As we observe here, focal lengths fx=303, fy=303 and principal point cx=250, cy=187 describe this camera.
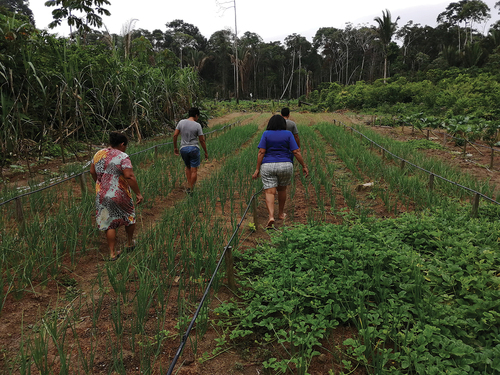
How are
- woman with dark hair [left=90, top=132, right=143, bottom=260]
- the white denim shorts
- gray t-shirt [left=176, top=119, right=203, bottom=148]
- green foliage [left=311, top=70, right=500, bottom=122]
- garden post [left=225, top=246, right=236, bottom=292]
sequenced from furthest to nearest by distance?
green foliage [left=311, top=70, right=500, bottom=122] → gray t-shirt [left=176, top=119, right=203, bottom=148] → the white denim shorts → woman with dark hair [left=90, top=132, right=143, bottom=260] → garden post [left=225, top=246, right=236, bottom=292]

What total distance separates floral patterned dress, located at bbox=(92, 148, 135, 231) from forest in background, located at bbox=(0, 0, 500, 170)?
1.82 m

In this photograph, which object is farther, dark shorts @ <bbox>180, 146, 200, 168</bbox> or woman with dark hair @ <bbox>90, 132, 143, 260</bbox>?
dark shorts @ <bbox>180, 146, 200, 168</bbox>

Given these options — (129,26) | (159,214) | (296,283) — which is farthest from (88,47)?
(296,283)

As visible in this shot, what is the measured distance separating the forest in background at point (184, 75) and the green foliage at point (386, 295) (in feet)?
12.0

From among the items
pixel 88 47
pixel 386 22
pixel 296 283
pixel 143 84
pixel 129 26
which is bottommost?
pixel 296 283

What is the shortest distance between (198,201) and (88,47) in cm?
570

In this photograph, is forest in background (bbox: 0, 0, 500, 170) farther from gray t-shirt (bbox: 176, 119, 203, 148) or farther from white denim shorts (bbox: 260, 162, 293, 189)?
white denim shorts (bbox: 260, 162, 293, 189)

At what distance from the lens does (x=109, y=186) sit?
2.69 meters

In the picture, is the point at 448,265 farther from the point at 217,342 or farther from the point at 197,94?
the point at 197,94

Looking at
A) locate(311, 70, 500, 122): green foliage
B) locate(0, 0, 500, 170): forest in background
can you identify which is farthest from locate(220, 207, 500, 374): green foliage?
locate(311, 70, 500, 122): green foliage

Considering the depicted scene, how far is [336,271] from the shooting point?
215 cm

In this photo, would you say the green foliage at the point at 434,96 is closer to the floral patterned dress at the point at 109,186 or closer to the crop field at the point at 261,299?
the crop field at the point at 261,299

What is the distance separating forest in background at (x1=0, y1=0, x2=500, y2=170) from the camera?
4672mm

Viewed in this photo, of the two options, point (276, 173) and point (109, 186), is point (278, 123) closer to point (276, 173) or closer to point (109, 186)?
point (276, 173)
